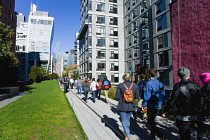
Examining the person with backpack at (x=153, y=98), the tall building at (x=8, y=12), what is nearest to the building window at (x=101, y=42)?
the tall building at (x=8, y=12)

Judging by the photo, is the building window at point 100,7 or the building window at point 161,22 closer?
the building window at point 161,22

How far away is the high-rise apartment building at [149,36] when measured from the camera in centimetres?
2369

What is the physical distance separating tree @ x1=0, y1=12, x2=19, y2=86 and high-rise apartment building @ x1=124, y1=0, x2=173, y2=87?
1918 cm

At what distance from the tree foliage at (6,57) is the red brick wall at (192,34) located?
59.5 ft

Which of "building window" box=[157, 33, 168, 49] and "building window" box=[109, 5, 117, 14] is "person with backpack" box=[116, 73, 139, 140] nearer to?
"building window" box=[157, 33, 168, 49]

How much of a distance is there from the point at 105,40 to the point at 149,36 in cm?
1245

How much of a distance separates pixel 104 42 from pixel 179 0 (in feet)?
69.7

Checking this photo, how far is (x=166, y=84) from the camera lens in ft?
76.3

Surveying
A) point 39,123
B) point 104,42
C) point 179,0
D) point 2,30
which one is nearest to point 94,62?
point 104,42

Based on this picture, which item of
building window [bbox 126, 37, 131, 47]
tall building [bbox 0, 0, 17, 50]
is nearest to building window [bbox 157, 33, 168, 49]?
building window [bbox 126, 37, 131, 47]

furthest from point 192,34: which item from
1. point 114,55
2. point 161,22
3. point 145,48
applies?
point 114,55

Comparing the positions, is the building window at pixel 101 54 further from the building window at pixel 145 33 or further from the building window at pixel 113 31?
the building window at pixel 145 33

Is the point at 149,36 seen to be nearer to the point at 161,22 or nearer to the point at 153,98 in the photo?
the point at 161,22

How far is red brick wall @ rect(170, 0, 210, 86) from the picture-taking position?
623 inches
